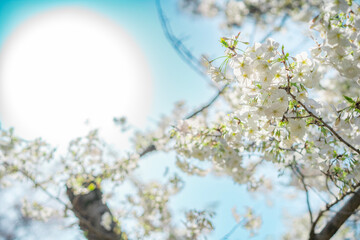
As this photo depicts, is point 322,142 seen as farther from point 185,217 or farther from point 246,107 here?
point 185,217

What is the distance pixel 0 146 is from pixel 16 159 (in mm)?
358

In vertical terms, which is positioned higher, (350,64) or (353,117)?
(350,64)

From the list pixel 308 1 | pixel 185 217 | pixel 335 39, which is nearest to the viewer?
pixel 335 39

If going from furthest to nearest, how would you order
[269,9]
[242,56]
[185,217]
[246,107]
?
[269,9]
[185,217]
[246,107]
[242,56]

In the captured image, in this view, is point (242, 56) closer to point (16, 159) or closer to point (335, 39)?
point (335, 39)

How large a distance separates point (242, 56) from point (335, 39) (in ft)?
1.68

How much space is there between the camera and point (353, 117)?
153 cm

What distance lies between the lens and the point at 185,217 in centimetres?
325

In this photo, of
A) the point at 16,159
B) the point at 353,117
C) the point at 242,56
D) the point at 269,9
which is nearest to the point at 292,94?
the point at 242,56

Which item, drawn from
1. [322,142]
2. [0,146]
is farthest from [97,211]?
[322,142]

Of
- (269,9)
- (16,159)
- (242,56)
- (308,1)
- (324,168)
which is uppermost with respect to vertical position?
(269,9)

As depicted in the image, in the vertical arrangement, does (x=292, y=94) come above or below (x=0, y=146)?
below

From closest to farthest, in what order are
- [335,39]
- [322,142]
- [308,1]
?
[335,39], [322,142], [308,1]

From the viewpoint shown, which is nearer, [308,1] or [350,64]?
[350,64]
